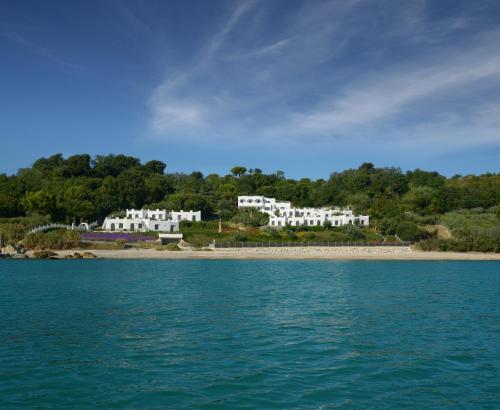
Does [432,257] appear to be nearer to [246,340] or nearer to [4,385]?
[246,340]

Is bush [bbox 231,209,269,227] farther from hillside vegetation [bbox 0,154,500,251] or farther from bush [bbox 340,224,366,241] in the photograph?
bush [bbox 340,224,366,241]

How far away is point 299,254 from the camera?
5728cm

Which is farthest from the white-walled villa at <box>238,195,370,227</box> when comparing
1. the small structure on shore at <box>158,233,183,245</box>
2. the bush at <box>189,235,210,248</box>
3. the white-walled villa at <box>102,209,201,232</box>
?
the small structure on shore at <box>158,233,183,245</box>

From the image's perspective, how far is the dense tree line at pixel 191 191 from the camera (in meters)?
71.7

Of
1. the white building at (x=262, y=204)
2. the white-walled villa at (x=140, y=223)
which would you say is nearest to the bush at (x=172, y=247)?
the white-walled villa at (x=140, y=223)

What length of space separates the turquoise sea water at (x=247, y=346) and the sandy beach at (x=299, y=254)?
24.0m

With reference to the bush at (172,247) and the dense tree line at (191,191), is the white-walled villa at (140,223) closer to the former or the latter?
the dense tree line at (191,191)

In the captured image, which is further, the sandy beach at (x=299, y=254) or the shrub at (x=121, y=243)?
the shrub at (x=121, y=243)

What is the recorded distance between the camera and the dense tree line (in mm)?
71688

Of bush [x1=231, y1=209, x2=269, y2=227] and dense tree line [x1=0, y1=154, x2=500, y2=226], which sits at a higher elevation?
dense tree line [x1=0, y1=154, x2=500, y2=226]

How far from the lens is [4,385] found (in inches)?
464

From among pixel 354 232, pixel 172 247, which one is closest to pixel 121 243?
pixel 172 247

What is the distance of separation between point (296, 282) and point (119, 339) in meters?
18.2

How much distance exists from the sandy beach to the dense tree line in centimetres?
1680
